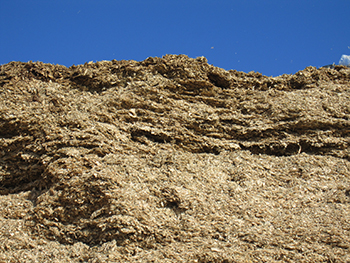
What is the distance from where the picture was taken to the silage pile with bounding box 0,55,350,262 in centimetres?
552

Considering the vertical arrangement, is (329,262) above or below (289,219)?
below

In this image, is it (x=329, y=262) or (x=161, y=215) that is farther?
(x=161, y=215)

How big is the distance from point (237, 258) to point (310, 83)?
16.4 feet

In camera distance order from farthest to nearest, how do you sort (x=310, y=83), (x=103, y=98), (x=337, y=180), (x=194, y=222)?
(x=310, y=83) < (x=103, y=98) < (x=337, y=180) < (x=194, y=222)

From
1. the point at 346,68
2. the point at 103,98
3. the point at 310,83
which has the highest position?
the point at 346,68

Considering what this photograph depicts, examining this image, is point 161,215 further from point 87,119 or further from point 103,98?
point 103,98

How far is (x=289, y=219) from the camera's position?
19.4 ft

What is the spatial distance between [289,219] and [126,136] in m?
3.33

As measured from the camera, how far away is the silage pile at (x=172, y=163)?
217 inches

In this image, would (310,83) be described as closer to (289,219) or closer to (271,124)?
(271,124)

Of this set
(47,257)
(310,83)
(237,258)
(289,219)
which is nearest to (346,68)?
(310,83)

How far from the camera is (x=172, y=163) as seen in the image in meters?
6.68

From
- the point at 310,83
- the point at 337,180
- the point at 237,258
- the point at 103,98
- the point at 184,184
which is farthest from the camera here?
the point at 310,83

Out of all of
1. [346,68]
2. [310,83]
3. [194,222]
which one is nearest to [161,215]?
[194,222]
